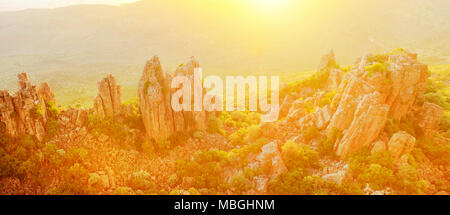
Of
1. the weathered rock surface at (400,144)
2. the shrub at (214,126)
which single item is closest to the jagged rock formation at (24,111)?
the shrub at (214,126)

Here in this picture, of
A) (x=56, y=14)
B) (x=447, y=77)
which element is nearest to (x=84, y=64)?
(x=56, y=14)

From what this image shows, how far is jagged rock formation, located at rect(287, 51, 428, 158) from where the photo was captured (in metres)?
23.4

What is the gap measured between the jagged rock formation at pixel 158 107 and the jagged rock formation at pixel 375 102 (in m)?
16.9

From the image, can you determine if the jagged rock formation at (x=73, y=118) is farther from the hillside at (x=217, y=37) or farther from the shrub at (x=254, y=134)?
the hillside at (x=217, y=37)

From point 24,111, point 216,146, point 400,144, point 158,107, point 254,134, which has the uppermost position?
point 24,111

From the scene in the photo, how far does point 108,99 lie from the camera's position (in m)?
24.9

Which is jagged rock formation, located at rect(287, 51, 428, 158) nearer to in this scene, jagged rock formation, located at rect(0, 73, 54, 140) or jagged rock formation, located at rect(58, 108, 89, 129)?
jagged rock formation, located at rect(58, 108, 89, 129)

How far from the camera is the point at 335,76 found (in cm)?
4275

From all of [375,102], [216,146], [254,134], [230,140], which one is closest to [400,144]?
[375,102]

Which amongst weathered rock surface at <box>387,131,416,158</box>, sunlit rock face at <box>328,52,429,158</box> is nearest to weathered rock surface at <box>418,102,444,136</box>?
sunlit rock face at <box>328,52,429,158</box>

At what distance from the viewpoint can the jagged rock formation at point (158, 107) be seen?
25859 millimetres

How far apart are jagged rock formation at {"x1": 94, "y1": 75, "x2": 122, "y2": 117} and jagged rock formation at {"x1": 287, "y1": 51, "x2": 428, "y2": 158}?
23841mm

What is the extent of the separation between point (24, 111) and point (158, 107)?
12063mm

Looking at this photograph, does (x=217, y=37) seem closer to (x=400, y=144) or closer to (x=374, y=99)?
(x=374, y=99)
